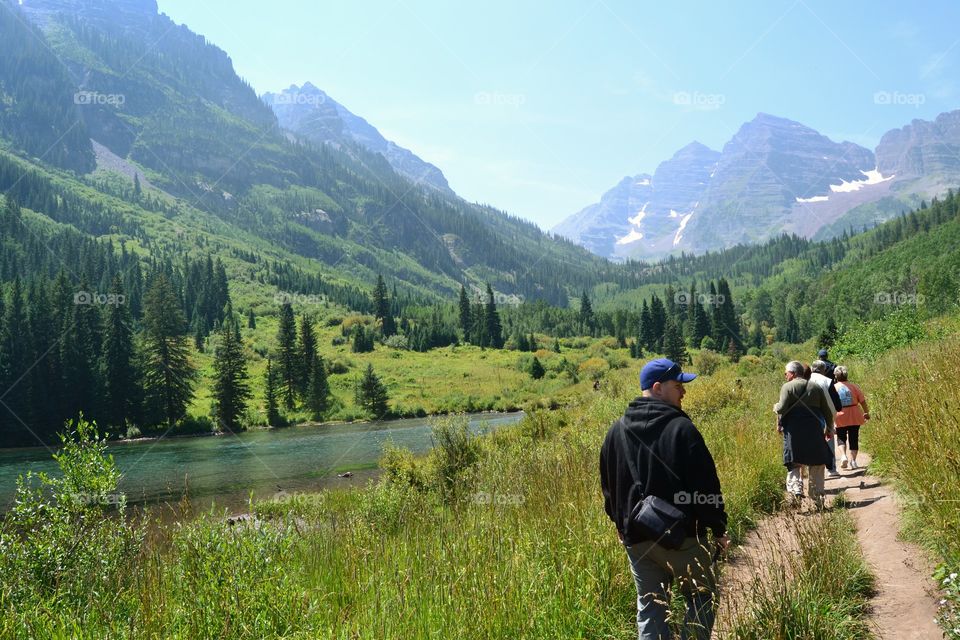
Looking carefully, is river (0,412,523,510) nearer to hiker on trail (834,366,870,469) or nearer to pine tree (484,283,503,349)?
hiker on trail (834,366,870,469)

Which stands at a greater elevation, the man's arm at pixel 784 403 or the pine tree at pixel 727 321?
the pine tree at pixel 727 321

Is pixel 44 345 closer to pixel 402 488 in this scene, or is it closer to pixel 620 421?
pixel 402 488

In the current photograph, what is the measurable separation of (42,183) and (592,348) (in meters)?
184

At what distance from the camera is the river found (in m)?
24.8

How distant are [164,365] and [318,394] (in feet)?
50.0

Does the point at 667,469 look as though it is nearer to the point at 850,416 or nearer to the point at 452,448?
the point at 850,416

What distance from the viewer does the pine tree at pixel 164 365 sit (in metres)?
55.8

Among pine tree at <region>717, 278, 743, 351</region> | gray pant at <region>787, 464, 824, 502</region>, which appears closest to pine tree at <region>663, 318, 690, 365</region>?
pine tree at <region>717, 278, 743, 351</region>

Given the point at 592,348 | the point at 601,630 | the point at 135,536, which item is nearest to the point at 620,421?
the point at 601,630

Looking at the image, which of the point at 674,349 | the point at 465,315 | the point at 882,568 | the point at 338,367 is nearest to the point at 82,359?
the point at 338,367

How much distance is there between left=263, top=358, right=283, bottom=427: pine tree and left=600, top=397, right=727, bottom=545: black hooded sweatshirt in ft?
195

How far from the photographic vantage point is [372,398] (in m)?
62.1

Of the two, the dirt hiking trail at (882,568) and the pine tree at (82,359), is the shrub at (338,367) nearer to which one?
the pine tree at (82,359)

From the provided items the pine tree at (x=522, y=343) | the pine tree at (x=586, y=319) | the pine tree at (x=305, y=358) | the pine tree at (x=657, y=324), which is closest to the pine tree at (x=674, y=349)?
the pine tree at (x=657, y=324)
